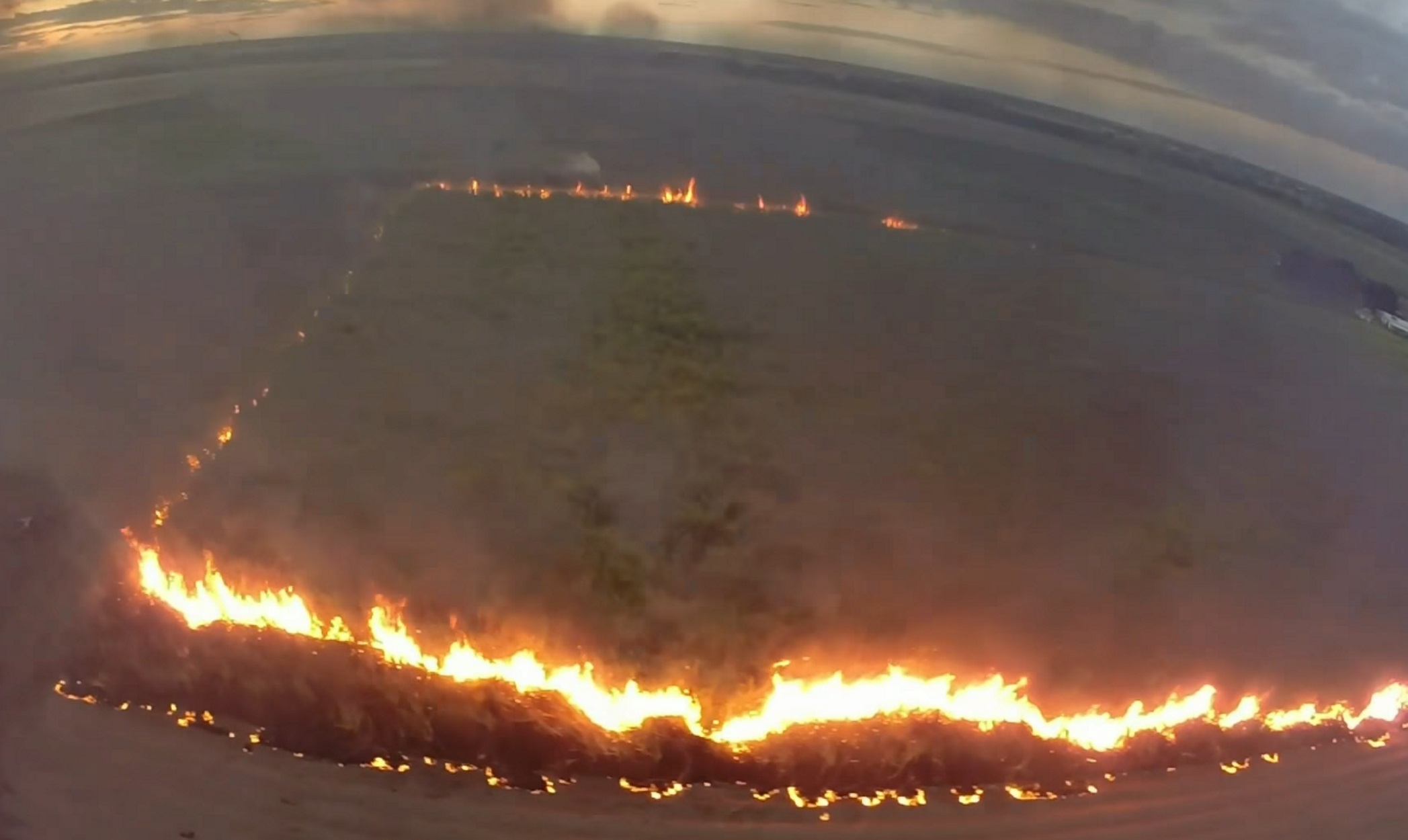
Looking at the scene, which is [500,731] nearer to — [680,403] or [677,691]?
[677,691]

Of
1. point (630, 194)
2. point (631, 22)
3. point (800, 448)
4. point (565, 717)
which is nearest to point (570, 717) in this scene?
point (565, 717)

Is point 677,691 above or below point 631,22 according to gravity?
below

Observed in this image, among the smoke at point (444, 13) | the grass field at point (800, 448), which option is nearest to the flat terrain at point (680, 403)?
the grass field at point (800, 448)

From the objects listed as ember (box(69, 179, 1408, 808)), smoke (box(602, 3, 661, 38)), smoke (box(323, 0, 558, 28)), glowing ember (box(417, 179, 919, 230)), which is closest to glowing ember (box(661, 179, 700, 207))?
glowing ember (box(417, 179, 919, 230))

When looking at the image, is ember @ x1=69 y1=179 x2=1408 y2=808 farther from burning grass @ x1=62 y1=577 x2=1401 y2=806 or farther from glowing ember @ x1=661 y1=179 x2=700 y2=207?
glowing ember @ x1=661 y1=179 x2=700 y2=207

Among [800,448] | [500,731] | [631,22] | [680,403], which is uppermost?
[631,22]
